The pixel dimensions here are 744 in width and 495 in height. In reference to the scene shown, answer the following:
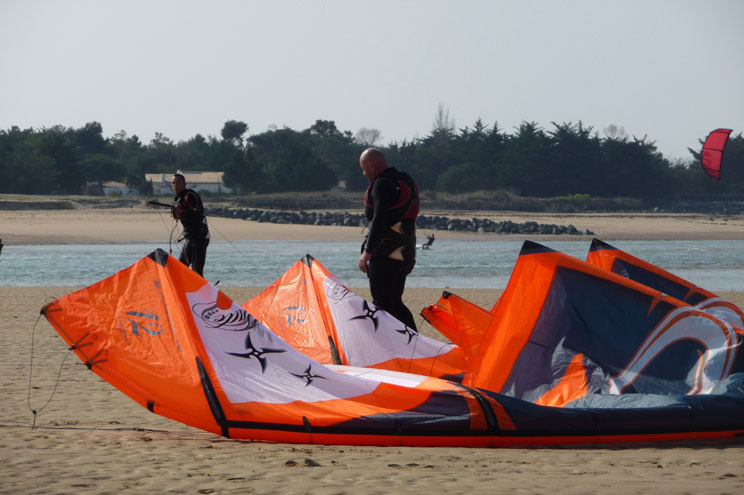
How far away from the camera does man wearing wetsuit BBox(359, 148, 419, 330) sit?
5.98 metres

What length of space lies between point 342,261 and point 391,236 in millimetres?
15615

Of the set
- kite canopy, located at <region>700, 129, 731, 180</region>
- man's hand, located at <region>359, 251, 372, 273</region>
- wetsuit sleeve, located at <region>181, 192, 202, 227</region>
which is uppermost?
kite canopy, located at <region>700, 129, 731, 180</region>

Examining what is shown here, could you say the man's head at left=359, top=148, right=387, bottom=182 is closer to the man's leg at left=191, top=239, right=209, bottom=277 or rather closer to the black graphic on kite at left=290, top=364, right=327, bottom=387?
the black graphic on kite at left=290, top=364, right=327, bottom=387

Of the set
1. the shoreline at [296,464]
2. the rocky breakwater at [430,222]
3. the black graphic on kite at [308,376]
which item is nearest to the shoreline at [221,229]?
the rocky breakwater at [430,222]

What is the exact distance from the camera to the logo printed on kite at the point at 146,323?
15.2 ft

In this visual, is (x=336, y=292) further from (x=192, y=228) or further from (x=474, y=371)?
(x=192, y=228)

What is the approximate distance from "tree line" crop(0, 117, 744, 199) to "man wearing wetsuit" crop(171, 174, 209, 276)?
141 ft

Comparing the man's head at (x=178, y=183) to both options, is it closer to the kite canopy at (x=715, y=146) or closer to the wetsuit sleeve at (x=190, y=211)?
the wetsuit sleeve at (x=190, y=211)

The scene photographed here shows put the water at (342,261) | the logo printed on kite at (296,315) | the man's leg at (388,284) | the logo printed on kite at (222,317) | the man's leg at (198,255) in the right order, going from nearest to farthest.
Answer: the logo printed on kite at (222,317) < the man's leg at (388,284) < the logo printed on kite at (296,315) < the man's leg at (198,255) < the water at (342,261)

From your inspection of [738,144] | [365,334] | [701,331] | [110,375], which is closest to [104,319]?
[110,375]

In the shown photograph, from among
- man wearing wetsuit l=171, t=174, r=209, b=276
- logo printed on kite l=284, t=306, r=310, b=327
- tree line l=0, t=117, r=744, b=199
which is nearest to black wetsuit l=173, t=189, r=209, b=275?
man wearing wetsuit l=171, t=174, r=209, b=276

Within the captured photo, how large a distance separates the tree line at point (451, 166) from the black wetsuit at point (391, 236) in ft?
153

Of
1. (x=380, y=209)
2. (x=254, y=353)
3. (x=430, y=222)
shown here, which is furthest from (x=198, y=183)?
(x=254, y=353)

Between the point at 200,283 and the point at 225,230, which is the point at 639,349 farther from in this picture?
the point at 225,230
